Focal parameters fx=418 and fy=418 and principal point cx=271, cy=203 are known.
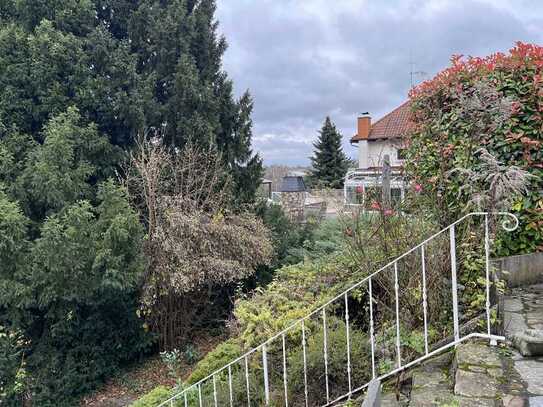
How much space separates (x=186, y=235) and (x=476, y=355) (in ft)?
17.9

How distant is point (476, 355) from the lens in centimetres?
222

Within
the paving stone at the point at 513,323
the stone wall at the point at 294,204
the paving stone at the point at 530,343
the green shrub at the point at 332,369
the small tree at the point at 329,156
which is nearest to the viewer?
the paving stone at the point at 530,343

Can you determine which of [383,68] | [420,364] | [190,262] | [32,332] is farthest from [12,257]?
[383,68]

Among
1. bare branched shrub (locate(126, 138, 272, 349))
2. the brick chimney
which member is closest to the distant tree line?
bare branched shrub (locate(126, 138, 272, 349))

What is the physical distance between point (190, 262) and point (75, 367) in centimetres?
269

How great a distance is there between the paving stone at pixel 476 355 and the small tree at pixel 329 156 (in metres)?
22.2

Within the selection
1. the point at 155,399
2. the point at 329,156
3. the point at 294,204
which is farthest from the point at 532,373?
the point at 329,156

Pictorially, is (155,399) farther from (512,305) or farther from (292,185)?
(292,185)

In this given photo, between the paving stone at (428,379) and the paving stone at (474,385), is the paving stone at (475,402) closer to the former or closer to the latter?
the paving stone at (474,385)

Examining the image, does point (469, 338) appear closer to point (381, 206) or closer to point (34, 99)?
point (381, 206)

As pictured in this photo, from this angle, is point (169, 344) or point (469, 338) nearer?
point (469, 338)

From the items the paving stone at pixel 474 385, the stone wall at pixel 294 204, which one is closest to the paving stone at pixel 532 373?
the paving stone at pixel 474 385

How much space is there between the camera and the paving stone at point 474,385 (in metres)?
1.94

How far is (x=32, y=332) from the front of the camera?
291 inches
